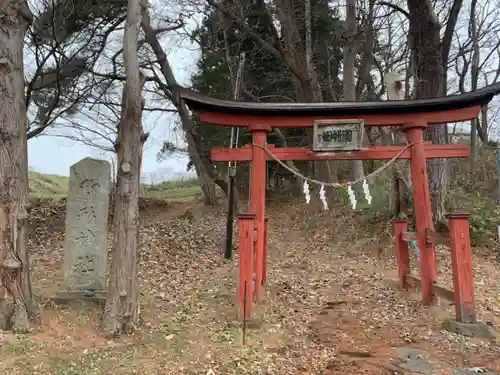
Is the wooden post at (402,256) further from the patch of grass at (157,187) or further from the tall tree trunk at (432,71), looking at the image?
the patch of grass at (157,187)

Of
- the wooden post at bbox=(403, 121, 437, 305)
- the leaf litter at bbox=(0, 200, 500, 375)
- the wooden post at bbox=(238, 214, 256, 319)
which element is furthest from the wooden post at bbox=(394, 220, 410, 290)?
the wooden post at bbox=(238, 214, 256, 319)

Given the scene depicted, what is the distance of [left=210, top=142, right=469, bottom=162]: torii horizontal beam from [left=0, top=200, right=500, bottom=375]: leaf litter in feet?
7.69

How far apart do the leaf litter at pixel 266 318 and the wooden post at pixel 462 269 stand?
1.29 feet

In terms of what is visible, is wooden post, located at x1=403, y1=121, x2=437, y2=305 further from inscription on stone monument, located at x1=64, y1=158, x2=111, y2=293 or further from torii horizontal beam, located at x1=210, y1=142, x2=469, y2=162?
inscription on stone monument, located at x1=64, y1=158, x2=111, y2=293

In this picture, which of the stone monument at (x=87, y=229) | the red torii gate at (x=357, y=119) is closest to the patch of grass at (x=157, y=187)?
the stone monument at (x=87, y=229)

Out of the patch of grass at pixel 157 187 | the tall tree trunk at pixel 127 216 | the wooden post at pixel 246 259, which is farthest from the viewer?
the patch of grass at pixel 157 187

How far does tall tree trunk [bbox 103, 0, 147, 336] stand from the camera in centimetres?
548

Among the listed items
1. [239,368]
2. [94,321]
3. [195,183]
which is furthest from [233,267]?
[195,183]

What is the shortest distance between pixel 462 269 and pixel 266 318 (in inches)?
109

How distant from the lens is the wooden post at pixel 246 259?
5.91 m

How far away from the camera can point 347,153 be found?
680 centimetres

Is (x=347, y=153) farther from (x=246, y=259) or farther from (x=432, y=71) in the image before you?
(x=432, y=71)

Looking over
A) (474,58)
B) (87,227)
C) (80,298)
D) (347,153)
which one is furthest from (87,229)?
(474,58)

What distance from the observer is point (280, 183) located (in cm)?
2198
